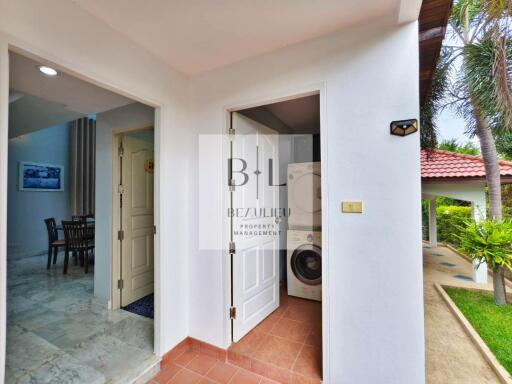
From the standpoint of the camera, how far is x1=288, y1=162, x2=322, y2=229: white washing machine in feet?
9.84

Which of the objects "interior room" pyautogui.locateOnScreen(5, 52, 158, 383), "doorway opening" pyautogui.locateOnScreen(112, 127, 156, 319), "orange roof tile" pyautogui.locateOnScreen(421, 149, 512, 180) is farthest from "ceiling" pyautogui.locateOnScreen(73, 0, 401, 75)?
"orange roof tile" pyautogui.locateOnScreen(421, 149, 512, 180)

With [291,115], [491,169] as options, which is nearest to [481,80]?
[491,169]

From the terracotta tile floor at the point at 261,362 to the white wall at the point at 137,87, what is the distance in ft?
0.73

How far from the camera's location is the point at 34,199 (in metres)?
5.63

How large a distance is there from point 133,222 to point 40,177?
478 cm

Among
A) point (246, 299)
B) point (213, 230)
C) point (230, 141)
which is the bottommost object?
point (246, 299)

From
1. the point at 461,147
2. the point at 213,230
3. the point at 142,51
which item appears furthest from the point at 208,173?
the point at 461,147

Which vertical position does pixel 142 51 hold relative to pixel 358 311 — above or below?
above

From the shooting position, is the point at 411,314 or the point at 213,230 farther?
the point at 213,230

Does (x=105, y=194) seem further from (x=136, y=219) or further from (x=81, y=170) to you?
(x=81, y=170)

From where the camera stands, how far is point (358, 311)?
4.99ft

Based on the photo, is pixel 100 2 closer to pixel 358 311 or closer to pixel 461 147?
pixel 358 311

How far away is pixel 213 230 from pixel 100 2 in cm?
170

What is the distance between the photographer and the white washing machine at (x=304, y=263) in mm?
2932
